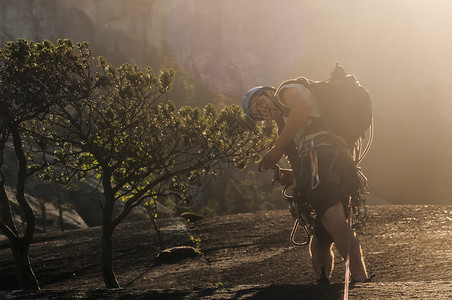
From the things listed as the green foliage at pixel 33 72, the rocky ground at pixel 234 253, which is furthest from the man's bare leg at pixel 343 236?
the green foliage at pixel 33 72

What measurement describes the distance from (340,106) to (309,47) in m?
145

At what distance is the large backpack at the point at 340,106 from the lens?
497cm

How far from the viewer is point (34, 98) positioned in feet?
37.3

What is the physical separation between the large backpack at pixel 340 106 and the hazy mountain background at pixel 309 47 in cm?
8953

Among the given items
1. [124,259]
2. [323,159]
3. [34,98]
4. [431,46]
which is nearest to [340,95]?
[323,159]

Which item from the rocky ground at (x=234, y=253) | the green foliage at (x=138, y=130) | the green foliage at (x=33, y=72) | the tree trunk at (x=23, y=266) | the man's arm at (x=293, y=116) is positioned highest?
the green foliage at (x=33, y=72)

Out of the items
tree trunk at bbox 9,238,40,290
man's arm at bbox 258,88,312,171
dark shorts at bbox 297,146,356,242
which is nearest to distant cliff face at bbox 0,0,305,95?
tree trunk at bbox 9,238,40,290

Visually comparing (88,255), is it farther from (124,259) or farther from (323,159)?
(323,159)

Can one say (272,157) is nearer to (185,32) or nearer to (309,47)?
(185,32)

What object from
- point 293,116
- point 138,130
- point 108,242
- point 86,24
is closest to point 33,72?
point 138,130

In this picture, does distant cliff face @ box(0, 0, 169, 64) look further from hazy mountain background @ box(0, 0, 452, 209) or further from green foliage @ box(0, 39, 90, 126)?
green foliage @ box(0, 39, 90, 126)

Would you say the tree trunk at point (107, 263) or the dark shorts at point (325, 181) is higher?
the dark shorts at point (325, 181)

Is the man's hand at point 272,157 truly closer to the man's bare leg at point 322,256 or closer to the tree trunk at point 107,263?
the man's bare leg at point 322,256

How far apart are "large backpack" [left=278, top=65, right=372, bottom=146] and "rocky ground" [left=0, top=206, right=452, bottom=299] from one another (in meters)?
4.86
